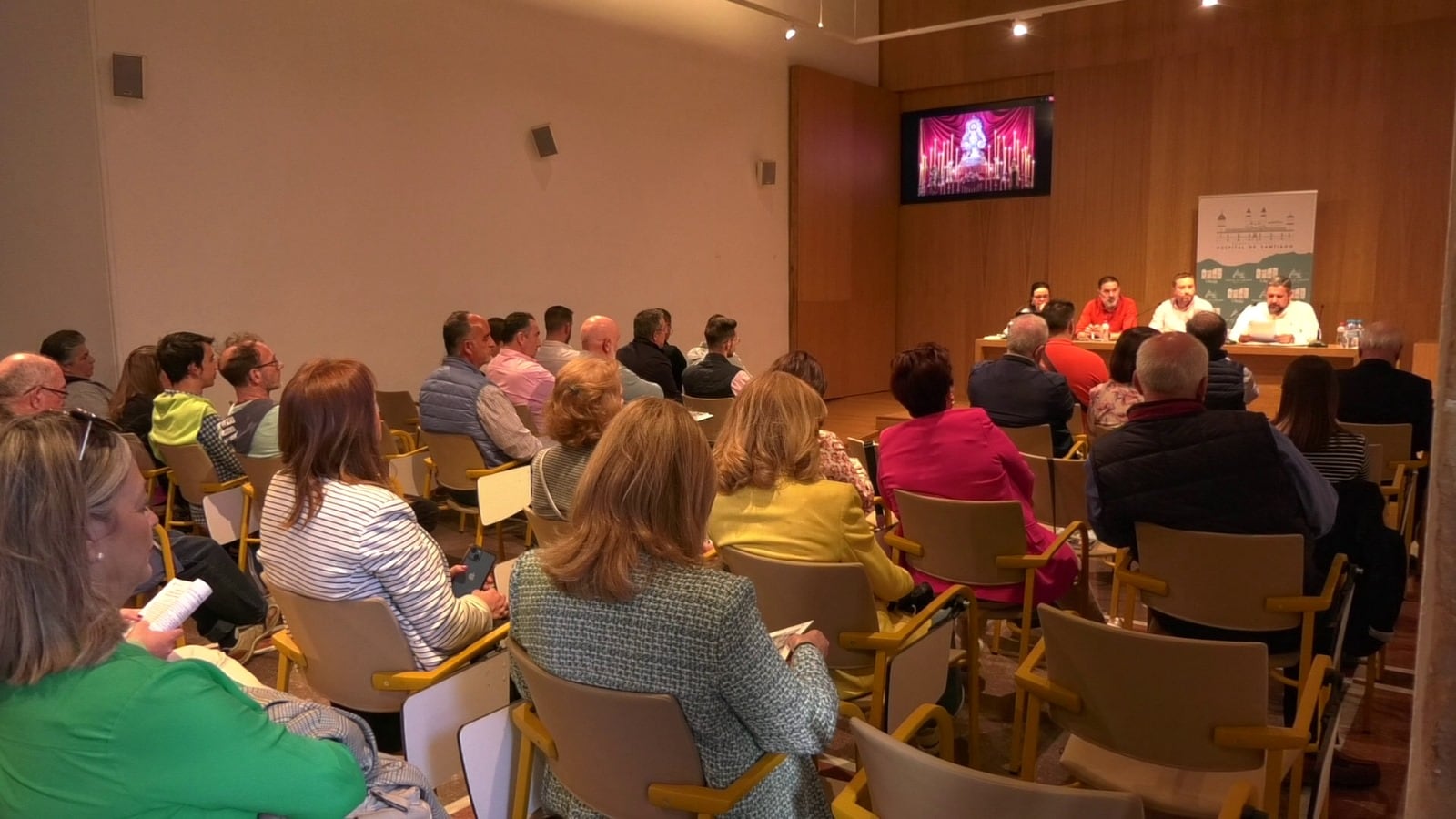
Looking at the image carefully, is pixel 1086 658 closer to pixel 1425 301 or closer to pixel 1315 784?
pixel 1315 784

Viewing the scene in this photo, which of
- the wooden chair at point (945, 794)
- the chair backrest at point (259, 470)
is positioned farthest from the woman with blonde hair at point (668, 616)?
the chair backrest at point (259, 470)

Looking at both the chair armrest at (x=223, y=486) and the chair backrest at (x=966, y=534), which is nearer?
the chair backrest at (x=966, y=534)

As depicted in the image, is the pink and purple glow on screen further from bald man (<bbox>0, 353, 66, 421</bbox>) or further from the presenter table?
bald man (<bbox>0, 353, 66, 421</bbox>)

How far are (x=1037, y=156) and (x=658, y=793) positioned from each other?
34.7 ft

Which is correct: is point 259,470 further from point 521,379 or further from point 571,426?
point 521,379

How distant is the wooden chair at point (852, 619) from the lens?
2406mm

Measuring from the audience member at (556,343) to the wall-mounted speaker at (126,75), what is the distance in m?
2.80

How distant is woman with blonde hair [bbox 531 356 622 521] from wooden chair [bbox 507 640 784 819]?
1.34 meters

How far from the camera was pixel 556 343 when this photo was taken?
6.95m

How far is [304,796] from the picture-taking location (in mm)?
1413

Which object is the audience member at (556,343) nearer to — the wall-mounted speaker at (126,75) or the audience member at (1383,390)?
the wall-mounted speaker at (126,75)

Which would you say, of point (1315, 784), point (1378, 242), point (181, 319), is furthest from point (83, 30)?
point (1378, 242)

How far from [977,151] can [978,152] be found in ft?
0.07

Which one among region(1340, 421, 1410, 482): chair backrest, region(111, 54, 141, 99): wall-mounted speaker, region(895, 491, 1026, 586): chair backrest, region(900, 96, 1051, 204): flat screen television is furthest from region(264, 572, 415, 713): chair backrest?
region(900, 96, 1051, 204): flat screen television
